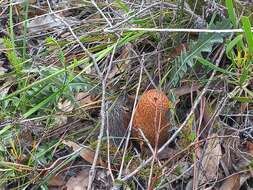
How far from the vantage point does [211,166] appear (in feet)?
5.11

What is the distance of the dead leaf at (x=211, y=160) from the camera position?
153 cm

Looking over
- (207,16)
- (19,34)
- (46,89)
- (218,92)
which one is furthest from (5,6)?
(218,92)

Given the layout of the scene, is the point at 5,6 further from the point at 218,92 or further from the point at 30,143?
the point at 218,92

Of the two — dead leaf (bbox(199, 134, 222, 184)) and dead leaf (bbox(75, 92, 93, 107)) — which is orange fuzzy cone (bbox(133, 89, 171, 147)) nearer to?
dead leaf (bbox(199, 134, 222, 184))

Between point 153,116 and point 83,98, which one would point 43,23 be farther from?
point 153,116

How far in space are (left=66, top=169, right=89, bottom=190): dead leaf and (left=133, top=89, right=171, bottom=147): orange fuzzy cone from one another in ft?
0.71

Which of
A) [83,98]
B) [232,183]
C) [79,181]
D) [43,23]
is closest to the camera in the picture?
[232,183]

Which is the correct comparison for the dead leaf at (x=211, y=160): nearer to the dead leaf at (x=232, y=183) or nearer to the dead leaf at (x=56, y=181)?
the dead leaf at (x=232, y=183)

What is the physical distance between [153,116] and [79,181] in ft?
1.01

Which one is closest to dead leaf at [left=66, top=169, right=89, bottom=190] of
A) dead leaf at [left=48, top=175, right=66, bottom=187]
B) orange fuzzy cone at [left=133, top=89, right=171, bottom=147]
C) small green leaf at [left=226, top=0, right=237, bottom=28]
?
dead leaf at [left=48, top=175, right=66, bottom=187]

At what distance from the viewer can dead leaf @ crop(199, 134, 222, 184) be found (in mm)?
1528

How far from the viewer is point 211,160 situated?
157cm

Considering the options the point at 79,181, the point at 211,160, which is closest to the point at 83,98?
the point at 79,181

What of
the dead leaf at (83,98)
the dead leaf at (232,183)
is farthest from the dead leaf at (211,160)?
the dead leaf at (83,98)
